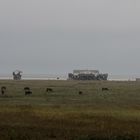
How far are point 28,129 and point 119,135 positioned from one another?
4902 millimetres

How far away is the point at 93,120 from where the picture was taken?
121 feet

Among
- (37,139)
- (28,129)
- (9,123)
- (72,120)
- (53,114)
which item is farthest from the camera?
(53,114)

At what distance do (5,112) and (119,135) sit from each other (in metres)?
14.1

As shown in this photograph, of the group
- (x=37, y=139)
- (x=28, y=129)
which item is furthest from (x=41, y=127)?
(x=37, y=139)

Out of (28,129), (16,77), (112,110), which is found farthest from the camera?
(16,77)

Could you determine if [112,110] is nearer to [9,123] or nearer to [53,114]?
[53,114]

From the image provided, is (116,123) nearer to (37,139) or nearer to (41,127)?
(41,127)

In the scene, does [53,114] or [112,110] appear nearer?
[53,114]

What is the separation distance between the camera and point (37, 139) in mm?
27375

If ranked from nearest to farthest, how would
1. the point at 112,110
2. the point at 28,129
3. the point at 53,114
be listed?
the point at 28,129, the point at 53,114, the point at 112,110

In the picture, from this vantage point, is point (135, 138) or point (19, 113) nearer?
point (135, 138)

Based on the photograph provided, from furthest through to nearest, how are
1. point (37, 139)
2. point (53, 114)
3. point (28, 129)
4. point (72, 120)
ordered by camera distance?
1. point (53, 114)
2. point (72, 120)
3. point (28, 129)
4. point (37, 139)

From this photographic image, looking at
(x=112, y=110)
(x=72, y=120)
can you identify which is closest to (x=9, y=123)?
(x=72, y=120)

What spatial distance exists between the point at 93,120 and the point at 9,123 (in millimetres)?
5815
